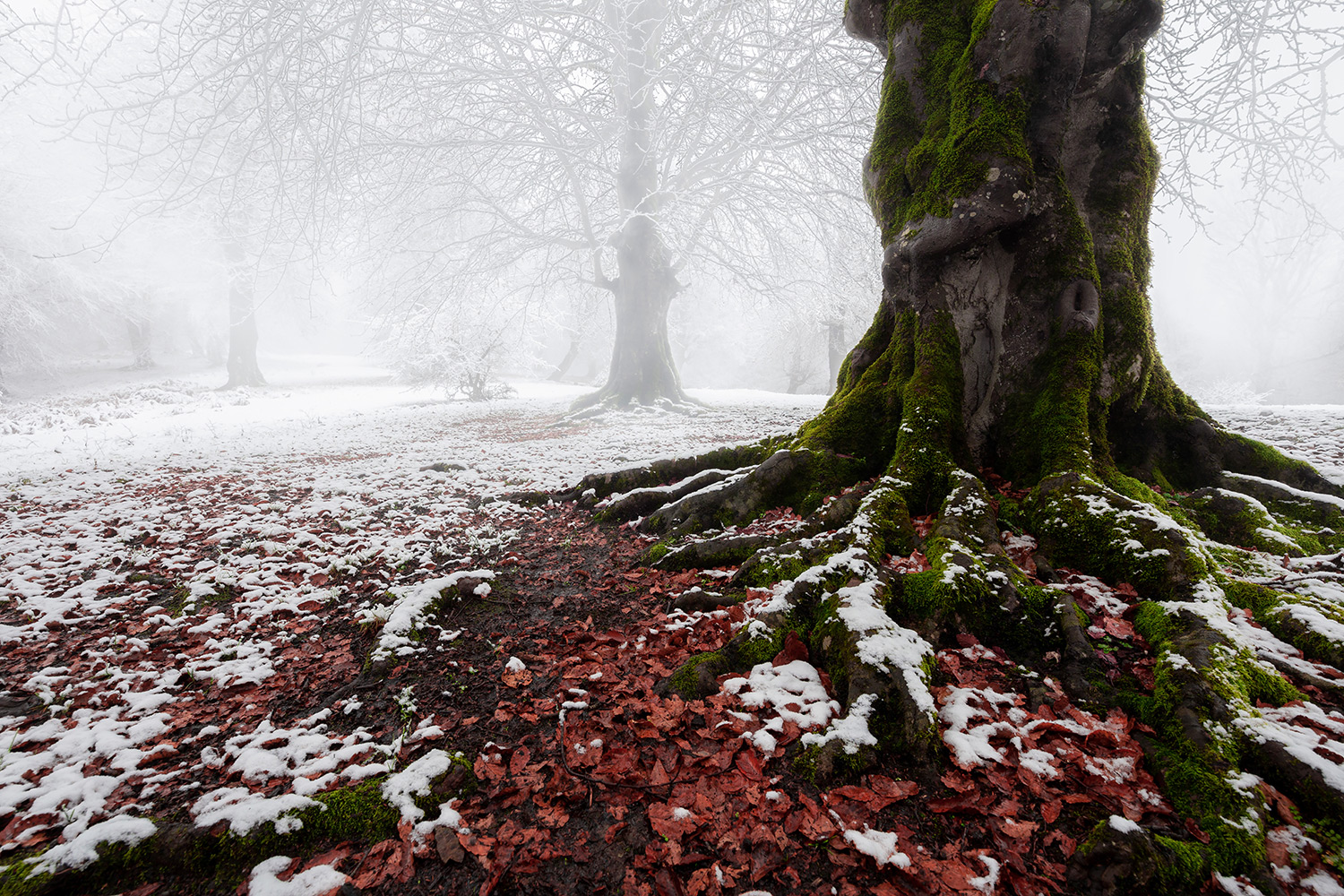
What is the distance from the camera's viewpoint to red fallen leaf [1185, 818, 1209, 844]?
1491mm

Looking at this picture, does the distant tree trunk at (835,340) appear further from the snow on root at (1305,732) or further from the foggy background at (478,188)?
the snow on root at (1305,732)

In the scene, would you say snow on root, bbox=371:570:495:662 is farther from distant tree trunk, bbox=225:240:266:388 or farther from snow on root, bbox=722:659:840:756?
distant tree trunk, bbox=225:240:266:388

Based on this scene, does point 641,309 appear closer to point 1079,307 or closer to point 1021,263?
point 1021,263

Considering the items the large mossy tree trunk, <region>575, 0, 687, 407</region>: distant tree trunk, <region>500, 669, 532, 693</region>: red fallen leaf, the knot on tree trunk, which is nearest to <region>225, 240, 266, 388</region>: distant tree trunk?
<region>575, 0, 687, 407</region>: distant tree trunk

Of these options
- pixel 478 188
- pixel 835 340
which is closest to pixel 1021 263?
pixel 478 188

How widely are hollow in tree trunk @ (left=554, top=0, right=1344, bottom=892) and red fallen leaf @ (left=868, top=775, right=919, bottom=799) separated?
0.20 feet

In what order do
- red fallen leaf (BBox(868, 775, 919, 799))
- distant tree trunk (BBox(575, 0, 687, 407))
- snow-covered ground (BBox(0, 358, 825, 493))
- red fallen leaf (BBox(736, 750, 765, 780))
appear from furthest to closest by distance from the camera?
distant tree trunk (BBox(575, 0, 687, 407)) < snow-covered ground (BBox(0, 358, 825, 493)) < red fallen leaf (BBox(736, 750, 765, 780)) < red fallen leaf (BBox(868, 775, 919, 799))

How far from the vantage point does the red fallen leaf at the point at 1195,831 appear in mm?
1491

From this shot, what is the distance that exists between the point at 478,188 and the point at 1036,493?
1210cm

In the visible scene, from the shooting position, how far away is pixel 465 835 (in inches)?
67.8

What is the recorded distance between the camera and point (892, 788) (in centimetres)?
175

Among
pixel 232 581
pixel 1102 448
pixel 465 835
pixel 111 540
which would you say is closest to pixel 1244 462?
pixel 1102 448

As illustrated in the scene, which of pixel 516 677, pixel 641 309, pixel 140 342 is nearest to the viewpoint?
pixel 516 677

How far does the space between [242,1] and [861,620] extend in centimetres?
846
